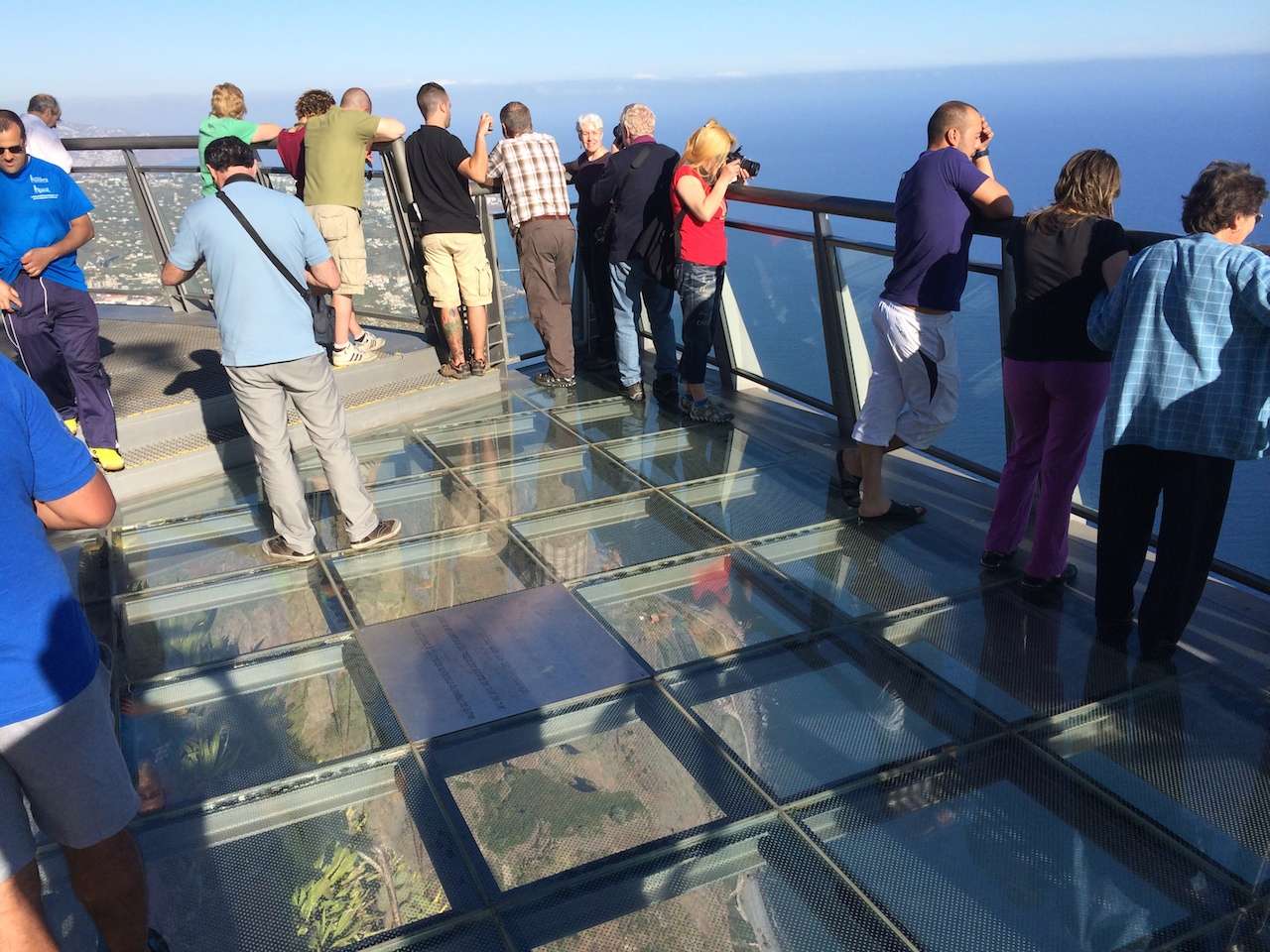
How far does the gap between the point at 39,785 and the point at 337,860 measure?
0.93 metres

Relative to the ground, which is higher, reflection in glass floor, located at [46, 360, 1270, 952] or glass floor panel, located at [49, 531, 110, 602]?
glass floor panel, located at [49, 531, 110, 602]

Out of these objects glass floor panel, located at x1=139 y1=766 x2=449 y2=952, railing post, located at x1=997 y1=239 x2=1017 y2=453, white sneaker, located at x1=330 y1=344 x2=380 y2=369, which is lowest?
glass floor panel, located at x1=139 y1=766 x2=449 y2=952

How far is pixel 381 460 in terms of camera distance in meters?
6.11

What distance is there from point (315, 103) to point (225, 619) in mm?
4075

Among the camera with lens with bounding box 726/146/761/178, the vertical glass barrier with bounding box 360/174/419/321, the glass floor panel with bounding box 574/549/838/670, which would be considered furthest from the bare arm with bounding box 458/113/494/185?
the glass floor panel with bounding box 574/549/838/670

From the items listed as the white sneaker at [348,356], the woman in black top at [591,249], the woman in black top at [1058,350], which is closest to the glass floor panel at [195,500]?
the white sneaker at [348,356]

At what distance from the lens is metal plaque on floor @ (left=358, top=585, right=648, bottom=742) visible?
3506 mm

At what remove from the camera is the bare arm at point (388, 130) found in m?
6.69

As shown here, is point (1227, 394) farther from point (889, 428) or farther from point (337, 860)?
point (337, 860)

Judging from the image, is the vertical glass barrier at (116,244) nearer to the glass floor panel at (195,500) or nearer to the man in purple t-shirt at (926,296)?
the glass floor panel at (195,500)

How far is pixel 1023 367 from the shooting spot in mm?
3947

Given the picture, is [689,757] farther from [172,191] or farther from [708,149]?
[172,191]

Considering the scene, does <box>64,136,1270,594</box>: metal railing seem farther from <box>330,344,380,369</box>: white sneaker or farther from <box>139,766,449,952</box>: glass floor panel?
<box>139,766,449,952</box>: glass floor panel

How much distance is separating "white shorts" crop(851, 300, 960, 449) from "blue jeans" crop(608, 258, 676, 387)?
2.23 m
